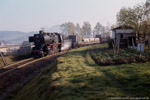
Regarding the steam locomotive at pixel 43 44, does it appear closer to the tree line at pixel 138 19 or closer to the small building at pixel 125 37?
the small building at pixel 125 37

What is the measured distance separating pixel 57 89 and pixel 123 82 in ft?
11.8

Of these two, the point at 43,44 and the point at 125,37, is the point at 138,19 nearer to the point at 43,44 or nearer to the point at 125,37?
the point at 125,37

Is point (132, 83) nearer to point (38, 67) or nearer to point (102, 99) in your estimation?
point (102, 99)

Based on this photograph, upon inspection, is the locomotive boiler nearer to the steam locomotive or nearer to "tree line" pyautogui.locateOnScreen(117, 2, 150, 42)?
the steam locomotive

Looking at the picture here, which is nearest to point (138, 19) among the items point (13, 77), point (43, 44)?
point (43, 44)

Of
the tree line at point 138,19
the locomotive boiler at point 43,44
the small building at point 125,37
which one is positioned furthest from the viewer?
the small building at point 125,37

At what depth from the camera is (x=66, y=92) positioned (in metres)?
6.02

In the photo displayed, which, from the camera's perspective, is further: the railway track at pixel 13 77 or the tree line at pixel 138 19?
the tree line at pixel 138 19

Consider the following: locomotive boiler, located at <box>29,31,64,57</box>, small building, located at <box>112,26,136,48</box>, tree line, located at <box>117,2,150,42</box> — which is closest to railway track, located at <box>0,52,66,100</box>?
locomotive boiler, located at <box>29,31,64,57</box>

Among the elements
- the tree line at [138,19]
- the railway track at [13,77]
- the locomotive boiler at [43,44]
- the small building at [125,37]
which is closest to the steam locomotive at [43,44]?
the locomotive boiler at [43,44]

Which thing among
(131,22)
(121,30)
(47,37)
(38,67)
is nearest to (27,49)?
(47,37)

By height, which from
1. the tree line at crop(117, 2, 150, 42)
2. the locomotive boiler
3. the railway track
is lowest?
the railway track

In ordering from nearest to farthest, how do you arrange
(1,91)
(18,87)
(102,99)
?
(102,99)
(1,91)
(18,87)

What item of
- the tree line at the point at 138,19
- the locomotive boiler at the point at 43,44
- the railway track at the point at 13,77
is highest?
the tree line at the point at 138,19
